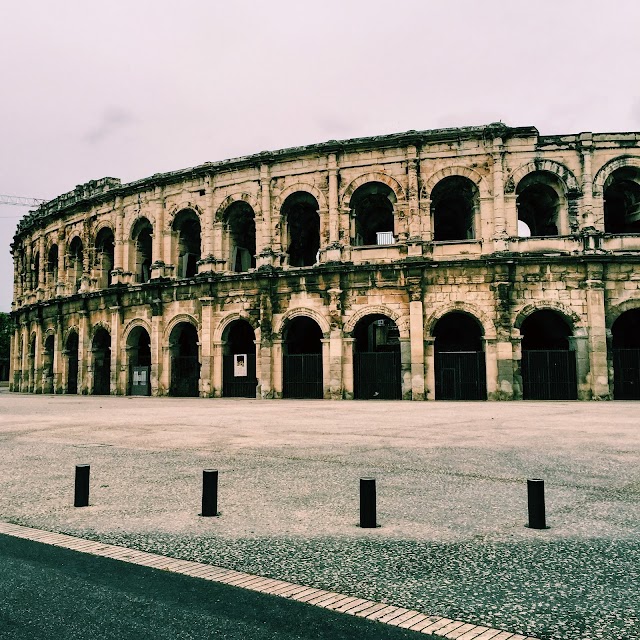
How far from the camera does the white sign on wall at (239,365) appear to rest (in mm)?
25781

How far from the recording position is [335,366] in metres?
23.6

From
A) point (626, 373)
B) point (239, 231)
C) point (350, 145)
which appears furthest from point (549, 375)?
point (239, 231)

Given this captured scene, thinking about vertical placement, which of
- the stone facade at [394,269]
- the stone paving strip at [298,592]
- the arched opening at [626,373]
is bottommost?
the stone paving strip at [298,592]

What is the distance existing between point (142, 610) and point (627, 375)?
22724 mm

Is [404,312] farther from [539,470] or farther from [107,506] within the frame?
[107,506]

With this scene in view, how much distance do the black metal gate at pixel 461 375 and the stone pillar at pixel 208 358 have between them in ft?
32.7

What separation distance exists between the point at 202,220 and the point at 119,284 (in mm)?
6105

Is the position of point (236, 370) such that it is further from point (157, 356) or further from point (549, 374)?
point (549, 374)

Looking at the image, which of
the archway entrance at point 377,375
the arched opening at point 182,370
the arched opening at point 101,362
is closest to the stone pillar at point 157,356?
the arched opening at point 182,370

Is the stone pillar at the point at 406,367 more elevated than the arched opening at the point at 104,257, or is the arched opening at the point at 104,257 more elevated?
the arched opening at the point at 104,257

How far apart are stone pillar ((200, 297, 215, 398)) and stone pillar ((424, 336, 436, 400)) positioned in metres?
9.49

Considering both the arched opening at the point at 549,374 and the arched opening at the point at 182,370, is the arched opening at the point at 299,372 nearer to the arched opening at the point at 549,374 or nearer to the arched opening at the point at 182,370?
the arched opening at the point at 182,370

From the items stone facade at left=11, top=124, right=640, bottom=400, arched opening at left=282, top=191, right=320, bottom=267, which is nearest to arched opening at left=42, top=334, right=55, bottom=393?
stone facade at left=11, top=124, right=640, bottom=400

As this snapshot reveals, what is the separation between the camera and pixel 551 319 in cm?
2423
